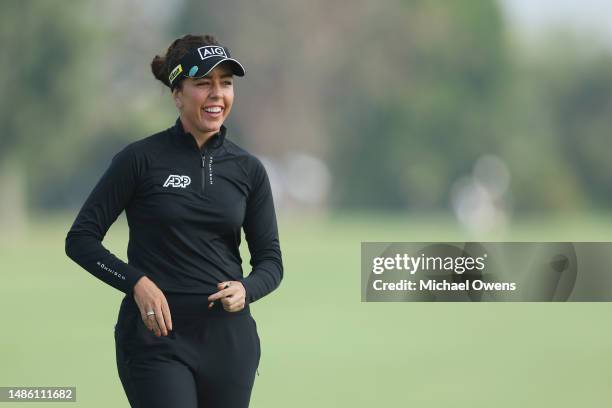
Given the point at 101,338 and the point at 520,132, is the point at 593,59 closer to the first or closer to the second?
the point at 520,132

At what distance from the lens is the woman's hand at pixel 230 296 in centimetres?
480

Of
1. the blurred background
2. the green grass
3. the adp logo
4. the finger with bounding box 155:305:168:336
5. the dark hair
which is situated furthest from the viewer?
the blurred background

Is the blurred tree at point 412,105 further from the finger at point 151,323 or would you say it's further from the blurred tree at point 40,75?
the finger at point 151,323

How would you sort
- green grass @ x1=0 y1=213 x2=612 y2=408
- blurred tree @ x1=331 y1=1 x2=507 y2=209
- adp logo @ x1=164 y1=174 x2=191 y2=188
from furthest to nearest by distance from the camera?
blurred tree @ x1=331 y1=1 x2=507 y2=209 → green grass @ x1=0 y1=213 x2=612 y2=408 → adp logo @ x1=164 y1=174 x2=191 y2=188

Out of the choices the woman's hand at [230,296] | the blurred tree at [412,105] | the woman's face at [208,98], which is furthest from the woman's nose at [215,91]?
the blurred tree at [412,105]

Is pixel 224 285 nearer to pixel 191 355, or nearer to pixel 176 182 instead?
pixel 191 355

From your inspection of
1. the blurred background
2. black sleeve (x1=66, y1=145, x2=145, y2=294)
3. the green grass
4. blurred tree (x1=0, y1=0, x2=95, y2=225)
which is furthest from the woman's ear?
blurred tree (x1=0, y1=0, x2=95, y2=225)

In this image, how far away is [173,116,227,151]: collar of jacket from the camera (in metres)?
5.01

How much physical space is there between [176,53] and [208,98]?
0.23m

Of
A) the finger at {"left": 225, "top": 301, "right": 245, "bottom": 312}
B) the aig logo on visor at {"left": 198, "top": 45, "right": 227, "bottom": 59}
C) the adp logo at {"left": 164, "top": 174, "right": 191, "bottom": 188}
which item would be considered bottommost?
the finger at {"left": 225, "top": 301, "right": 245, "bottom": 312}

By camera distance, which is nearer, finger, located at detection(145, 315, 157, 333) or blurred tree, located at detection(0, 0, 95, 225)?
finger, located at detection(145, 315, 157, 333)

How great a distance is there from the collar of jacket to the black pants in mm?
575

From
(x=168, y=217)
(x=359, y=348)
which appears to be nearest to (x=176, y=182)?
(x=168, y=217)

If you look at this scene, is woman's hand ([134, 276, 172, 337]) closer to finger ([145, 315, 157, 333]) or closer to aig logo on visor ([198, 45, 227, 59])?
finger ([145, 315, 157, 333])
